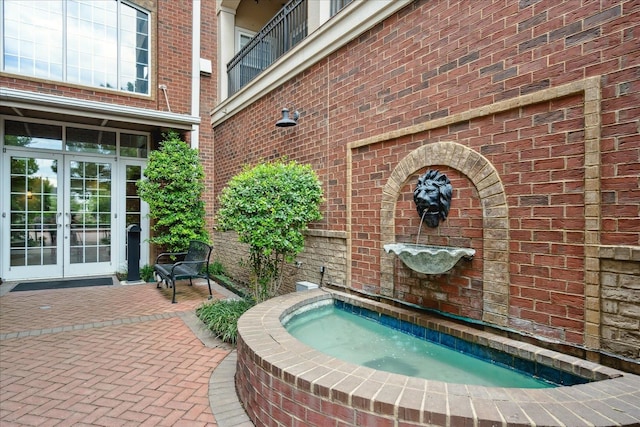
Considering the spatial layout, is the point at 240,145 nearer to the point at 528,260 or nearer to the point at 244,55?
the point at 244,55

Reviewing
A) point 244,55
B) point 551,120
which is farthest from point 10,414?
point 244,55

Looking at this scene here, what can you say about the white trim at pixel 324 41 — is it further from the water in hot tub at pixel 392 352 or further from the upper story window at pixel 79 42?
the water in hot tub at pixel 392 352

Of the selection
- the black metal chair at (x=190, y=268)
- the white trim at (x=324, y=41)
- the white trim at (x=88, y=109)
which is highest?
the white trim at (x=324, y=41)

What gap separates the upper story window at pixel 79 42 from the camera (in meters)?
6.82

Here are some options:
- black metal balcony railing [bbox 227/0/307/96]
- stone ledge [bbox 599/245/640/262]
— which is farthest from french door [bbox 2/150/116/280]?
stone ledge [bbox 599/245/640/262]

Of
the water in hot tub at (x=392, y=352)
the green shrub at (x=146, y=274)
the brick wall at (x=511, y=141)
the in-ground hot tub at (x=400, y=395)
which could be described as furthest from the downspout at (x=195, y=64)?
the in-ground hot tub at (x=400, y=395)

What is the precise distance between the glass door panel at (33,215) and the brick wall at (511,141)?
661cm

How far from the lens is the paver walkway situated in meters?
2.50

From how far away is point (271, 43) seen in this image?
675 cm

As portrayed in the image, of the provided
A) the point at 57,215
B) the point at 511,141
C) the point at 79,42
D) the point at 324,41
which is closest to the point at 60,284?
the point at 57,215

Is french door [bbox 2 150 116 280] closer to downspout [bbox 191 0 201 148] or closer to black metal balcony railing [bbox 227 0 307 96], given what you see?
downspout [bbox 191 0 201 148]

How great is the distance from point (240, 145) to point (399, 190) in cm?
468

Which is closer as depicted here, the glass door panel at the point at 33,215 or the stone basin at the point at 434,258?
the stone basin at the point at 434,258

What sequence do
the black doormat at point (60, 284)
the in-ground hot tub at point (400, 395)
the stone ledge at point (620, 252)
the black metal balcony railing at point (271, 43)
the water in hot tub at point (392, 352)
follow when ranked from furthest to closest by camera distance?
the black doormat at point (60, 284), the black metal balcony railing at point (271, 43), the water in hot tub at point (392, 352), the stone ledge at point (620, 252), the in-ground hot tub at point (400, 395)
